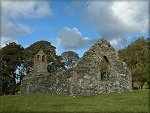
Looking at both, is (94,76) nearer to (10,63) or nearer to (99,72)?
(99,72)

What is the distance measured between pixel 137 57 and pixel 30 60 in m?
22.5

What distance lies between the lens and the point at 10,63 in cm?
6119

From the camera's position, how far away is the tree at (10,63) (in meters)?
59.9

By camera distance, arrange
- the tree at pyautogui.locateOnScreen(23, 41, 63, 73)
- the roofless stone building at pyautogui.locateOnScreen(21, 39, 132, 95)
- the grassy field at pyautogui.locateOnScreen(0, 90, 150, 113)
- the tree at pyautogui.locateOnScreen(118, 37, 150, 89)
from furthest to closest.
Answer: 1. the tree at pyautogui.locateOnScreen(23, 41, 63, 73)
2. the tree at pyautogui.locateOnScreen(118, 37, 150, 89)
3. the roofless stone building at pyautogui.locateOnScreen(21, 39, 132, 95)
4. the grassy field at pyautogui.locateOnScreen(0, 90, 150, 113)

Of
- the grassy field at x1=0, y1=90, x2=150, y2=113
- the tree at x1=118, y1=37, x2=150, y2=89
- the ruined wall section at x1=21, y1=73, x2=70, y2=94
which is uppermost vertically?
the tree at x1=118, y1=37, x2=150, y2=89

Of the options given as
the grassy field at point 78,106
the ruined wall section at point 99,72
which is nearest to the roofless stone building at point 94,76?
the ruined wall section at point 99,72

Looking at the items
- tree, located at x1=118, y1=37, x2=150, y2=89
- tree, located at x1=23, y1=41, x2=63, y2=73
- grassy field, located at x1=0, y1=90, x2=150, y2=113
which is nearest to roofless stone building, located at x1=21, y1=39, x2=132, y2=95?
grassy field, located at x1=0, y1=90, x2=150, y2=113

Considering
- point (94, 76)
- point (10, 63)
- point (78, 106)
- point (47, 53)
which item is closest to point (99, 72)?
point (94, 76)

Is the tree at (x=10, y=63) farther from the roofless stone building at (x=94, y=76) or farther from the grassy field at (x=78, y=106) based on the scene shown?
the grassy field at (x=78, y=106)

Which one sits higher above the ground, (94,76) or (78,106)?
(94,76)

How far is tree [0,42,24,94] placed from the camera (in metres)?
59.9

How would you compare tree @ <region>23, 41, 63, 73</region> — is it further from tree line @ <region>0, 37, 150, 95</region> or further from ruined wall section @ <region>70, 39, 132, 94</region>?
ruined wall section @ <region>70, 39, 132, 94</region>

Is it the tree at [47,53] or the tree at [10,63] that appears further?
the tree at [47,53]

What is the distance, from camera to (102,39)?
93.8 ft
